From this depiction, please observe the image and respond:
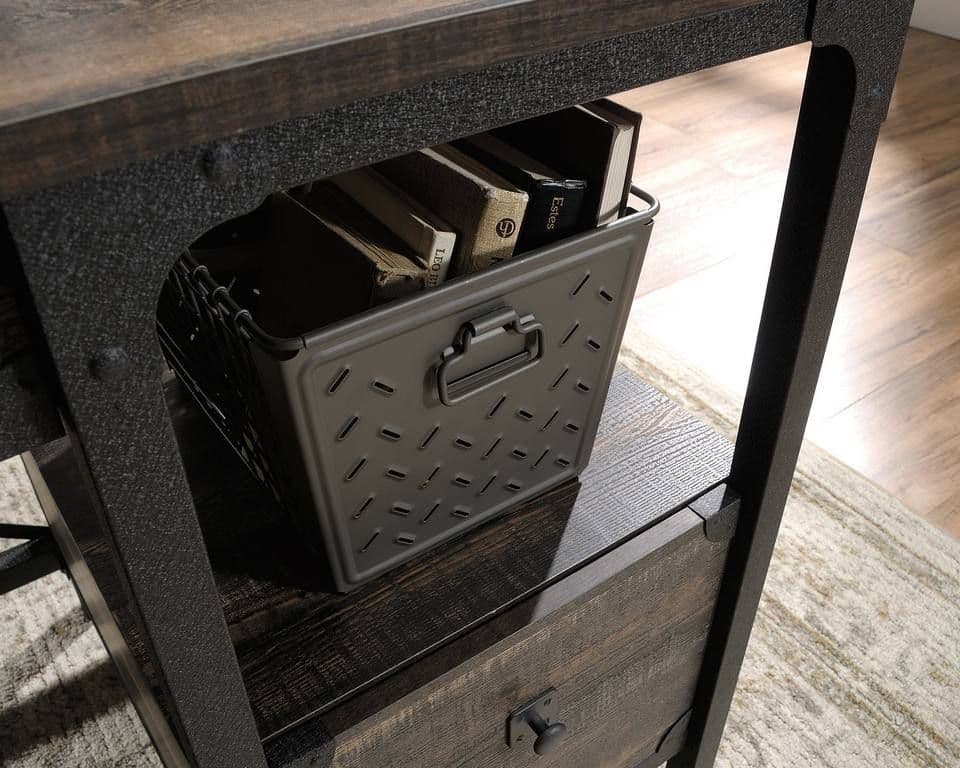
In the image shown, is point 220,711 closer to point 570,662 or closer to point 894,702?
point 570,662

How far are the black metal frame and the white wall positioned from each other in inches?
110

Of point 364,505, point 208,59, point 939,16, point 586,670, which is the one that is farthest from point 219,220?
point 939,16

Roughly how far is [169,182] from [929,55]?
10.1 feet

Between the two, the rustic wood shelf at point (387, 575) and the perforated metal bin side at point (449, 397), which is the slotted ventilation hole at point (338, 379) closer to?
the perforated metal bin side at point (449, 397)

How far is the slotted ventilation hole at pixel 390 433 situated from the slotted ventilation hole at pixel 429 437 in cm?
2

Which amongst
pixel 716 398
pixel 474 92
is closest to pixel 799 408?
pixel 474 92

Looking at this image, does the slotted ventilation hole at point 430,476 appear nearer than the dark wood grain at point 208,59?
No

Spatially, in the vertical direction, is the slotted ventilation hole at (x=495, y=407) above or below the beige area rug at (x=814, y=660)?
above

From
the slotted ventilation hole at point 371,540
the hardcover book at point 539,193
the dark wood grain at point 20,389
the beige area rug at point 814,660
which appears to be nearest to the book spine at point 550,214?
the hardcover book at point 539,193

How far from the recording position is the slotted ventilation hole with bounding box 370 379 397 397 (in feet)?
1.81

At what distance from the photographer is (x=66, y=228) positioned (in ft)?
1.00

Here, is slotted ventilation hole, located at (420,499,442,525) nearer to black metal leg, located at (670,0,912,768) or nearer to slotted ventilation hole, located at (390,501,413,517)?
slotted ventilation hole, located at (390,501,413,517)

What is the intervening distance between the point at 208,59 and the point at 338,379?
24 cm

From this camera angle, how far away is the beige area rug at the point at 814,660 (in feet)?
3.42
